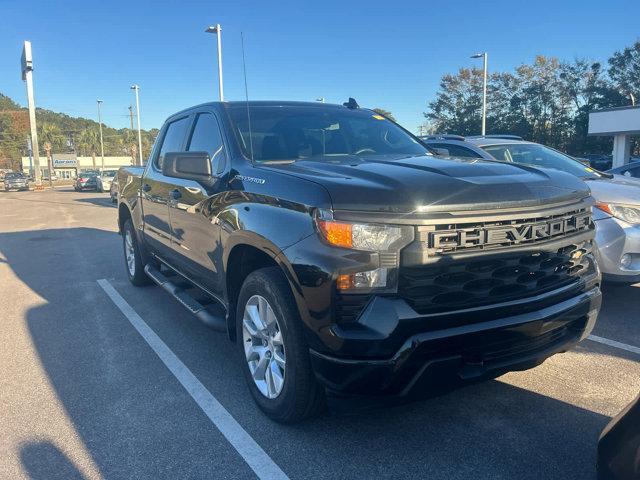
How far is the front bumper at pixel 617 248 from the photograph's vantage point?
15.4 ft

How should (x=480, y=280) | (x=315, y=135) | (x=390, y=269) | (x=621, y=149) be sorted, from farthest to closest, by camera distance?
(x=621, y=149), (x=315, y=135), (x=480, y=280), (x=390, y=269)

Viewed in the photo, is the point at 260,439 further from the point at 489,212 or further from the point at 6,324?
the point at 6,324

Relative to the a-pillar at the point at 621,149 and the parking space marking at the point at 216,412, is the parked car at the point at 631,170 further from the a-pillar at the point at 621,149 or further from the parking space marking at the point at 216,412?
the a-pillar at the point at 621,149

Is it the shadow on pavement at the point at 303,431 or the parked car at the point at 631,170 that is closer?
the shadow on pavement at the point at 303,431

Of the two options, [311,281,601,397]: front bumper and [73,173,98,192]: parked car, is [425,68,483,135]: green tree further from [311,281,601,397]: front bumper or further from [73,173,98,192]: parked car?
[311,281,601,397]: front bumper

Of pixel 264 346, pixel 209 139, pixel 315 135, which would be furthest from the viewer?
pixel 209 139

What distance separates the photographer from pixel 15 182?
39.8m

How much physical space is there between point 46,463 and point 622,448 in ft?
9.14

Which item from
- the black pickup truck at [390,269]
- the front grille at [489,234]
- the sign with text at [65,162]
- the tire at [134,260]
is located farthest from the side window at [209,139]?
the sign with text at [65,162]

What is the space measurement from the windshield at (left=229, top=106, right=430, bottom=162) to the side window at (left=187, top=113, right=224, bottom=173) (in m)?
0.20

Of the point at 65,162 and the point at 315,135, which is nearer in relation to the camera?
the point at 315,135

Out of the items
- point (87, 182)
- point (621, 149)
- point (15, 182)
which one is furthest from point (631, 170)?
point (15, 182)

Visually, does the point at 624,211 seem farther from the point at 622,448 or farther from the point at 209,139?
the point at 209,139

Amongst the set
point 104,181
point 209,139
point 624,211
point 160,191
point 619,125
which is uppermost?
point 619,125
